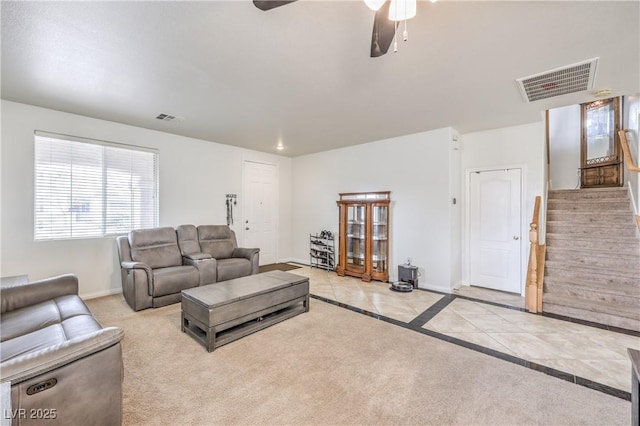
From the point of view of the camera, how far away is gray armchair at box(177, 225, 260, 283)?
4.33 m

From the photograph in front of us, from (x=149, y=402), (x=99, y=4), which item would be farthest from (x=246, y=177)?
(x=149, y=402)

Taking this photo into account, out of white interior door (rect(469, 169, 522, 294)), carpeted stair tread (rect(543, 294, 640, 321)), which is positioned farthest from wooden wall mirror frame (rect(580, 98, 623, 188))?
carpeted stair tread (rect(543, 294, 640, 321))

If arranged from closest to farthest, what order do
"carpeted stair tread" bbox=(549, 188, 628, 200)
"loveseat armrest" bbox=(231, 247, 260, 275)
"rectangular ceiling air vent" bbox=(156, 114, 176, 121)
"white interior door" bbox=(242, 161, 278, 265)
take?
1. "rectangular ceiling air vent" bbox=(156, 114, 176, 121)
2. "carpeted stair tread" bbox=(549, 188, 628, 200)
3. "loveseat armrest" bbox=(231, 247, 260, 275)
4. "white interior door" bbox=(242, 161, 278, 265)

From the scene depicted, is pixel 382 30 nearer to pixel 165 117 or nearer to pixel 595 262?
pixel 165 117

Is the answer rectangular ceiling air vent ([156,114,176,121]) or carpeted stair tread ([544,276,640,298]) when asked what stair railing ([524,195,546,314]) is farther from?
rectangular ceiling air vent ([156,114,176,121])

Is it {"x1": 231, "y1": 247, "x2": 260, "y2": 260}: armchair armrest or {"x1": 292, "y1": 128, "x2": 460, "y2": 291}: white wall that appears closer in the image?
{"x1": 292, "y1": 128, "x2": 460, "y2": 291}: white wall

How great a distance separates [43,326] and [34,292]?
646 mm

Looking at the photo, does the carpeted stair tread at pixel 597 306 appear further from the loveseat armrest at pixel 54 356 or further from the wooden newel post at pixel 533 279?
the loveseat armrest at pixel 54 356

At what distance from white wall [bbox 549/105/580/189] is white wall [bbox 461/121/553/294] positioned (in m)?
2.82

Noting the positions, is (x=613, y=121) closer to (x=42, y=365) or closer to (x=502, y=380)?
(x=502, y=380)

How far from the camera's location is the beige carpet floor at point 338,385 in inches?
69.0

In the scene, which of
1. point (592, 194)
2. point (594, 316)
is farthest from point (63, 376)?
point (592, 194)

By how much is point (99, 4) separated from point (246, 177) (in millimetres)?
4271

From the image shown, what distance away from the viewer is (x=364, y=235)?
5219 mm
